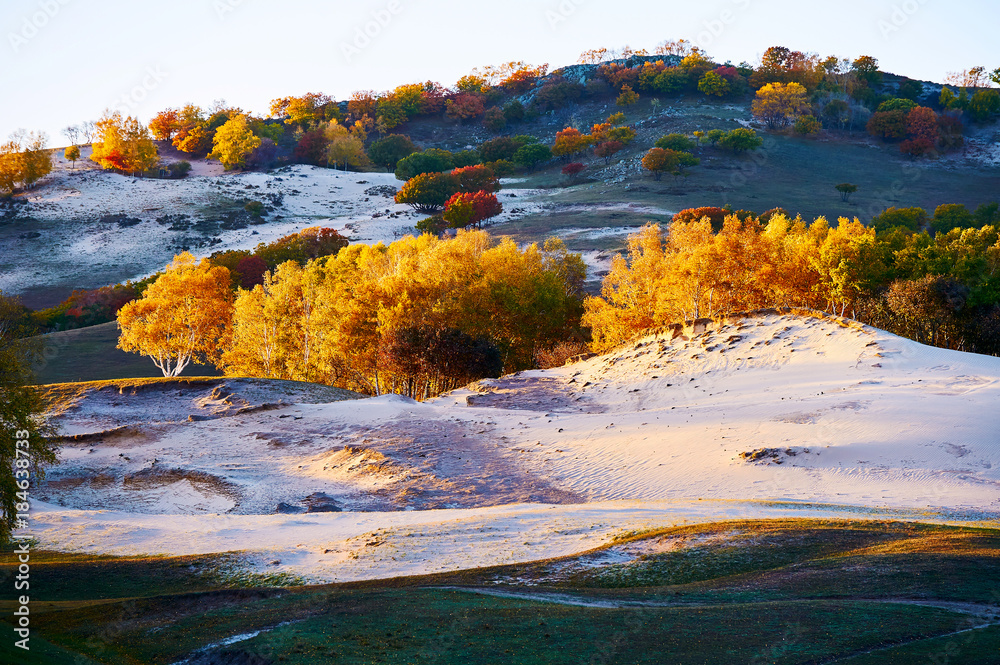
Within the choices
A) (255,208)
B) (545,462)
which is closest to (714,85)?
(255,208)

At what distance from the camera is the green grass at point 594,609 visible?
8797 millimetres

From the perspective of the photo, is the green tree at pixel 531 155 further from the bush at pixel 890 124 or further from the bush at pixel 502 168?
the bush at pixel 890 124

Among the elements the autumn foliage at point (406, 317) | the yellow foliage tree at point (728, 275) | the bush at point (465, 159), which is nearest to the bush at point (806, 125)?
the bush at point (465, 159)

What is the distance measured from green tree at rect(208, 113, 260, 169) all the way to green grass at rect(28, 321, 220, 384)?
73605mm

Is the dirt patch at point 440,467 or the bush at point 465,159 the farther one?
the bush at point 465,159

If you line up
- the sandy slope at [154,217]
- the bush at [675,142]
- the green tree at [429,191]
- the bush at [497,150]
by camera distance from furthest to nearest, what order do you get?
the bush at [497,150], the bush at [675,142], the green tree at [429,191], the sandy slope at [154,217]

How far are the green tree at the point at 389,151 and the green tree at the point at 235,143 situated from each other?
21434 millimetres

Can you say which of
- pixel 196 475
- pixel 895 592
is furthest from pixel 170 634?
pixel 196 475

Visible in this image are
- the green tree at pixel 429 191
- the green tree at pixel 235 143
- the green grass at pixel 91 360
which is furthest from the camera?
the green tree at pixel 235 143

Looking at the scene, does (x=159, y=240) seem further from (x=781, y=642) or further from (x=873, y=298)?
(x=781, y=642)

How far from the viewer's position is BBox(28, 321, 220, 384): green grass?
2222 inches

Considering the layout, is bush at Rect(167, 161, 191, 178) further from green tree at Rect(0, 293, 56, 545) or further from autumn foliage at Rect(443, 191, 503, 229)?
green tree at Rect(0, 293, 56, 545)

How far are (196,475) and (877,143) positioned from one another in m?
146

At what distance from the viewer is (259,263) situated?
251ft
